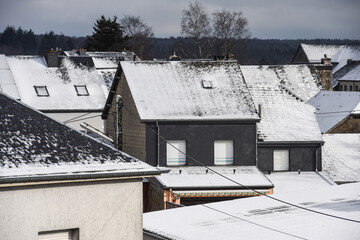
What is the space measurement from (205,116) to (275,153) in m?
4.88

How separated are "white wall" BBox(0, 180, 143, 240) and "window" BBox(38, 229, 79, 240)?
119mm

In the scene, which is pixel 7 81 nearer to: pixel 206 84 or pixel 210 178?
pixel 206 84

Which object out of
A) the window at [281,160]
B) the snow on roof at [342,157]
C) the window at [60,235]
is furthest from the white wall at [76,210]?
the snow on roof at [342,157]

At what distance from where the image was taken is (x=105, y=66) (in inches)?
2398

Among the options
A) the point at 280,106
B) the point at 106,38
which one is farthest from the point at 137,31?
the point at 280,106

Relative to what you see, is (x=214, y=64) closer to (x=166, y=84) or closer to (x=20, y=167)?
(x=166, y=84)

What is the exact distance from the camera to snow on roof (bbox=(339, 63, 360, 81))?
3903 inches

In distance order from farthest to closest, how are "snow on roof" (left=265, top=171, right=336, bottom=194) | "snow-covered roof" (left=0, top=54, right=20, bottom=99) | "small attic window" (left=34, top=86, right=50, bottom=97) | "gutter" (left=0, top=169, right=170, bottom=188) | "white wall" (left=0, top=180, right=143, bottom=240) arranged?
1. "small attic window" (left=34, top=86, right=50, bottom=97)
2. "snow-covered roof" (left=0, top=54, right=20, bottom=99)
3. "snow on roof" (left=265, top=171, right=336, bottom=194)
4. "white wall" (left=0, top=180, right=143, bottom=240)
5. "gutter" (left=0, top=169, right=170, bottom=188)

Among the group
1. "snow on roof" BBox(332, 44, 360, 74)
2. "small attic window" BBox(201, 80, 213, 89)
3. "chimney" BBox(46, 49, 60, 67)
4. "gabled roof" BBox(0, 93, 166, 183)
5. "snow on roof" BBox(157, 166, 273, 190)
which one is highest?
"snow on roof" BBox(332, 44, 360, 74)

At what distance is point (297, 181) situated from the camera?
3572 centimetres

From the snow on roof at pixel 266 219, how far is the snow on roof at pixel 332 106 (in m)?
17.9

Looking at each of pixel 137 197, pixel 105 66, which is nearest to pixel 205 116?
pixel 137 197

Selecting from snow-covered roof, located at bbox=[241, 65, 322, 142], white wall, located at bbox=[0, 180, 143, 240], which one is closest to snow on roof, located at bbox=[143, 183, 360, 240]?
white wall, located at bbox=[0, 180, 143, 240]

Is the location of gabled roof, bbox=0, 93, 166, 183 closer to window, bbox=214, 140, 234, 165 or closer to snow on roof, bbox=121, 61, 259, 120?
snow on roof, bbox=121, 61, 259, 120
